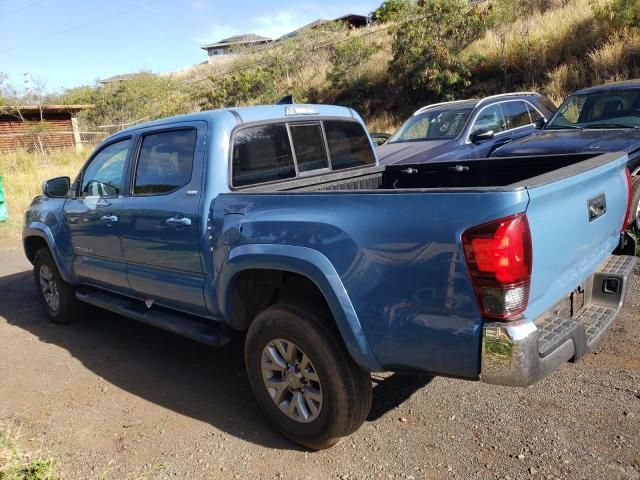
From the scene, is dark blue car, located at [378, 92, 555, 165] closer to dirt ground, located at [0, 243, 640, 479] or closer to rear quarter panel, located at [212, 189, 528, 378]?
dirt ground, located at [0, 243, 640, 479]

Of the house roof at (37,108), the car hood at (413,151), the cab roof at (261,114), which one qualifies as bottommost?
the car hood at (413,151)

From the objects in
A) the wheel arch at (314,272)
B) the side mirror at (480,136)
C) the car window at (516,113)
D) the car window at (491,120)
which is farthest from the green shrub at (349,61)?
the wheel arch at (314,272)

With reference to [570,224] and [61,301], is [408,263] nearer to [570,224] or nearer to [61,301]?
[570,224]

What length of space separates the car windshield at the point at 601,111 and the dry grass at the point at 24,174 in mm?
10327

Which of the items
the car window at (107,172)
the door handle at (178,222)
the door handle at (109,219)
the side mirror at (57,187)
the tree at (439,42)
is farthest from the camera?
the tree at (439,42)

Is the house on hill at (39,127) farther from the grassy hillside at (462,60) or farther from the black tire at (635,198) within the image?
the black tire at (635,198)

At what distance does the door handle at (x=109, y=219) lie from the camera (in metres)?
4.38

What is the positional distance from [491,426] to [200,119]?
272 centimetres

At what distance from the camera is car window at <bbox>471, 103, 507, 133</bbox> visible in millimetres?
8414

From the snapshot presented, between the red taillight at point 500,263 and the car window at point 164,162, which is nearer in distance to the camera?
the red taillight at point 500,263

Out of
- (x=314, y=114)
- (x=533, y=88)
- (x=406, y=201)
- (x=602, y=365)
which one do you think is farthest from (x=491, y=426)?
(x=533, y=88)

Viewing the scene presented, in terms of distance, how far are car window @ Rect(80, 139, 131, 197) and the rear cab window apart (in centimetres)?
127

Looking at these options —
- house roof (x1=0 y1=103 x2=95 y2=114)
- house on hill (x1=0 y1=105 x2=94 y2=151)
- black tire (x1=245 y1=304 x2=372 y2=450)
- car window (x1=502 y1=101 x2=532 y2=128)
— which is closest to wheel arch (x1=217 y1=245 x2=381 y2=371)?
black tire (x1=245 y1=304 x2=372 y2=450)

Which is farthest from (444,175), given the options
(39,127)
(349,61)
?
(39,127)
